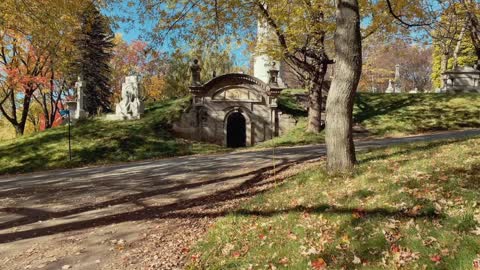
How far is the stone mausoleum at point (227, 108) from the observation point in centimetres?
2306

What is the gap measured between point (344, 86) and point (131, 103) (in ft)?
64.9

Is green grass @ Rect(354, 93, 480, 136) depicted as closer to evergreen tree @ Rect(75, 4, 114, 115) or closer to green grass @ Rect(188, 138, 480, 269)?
green grass @ Rect(188, 138, 480, 269)

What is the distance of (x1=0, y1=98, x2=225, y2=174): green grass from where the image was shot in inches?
739

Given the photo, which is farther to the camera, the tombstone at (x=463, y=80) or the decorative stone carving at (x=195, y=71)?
the tombstone at (x=463, y=80)

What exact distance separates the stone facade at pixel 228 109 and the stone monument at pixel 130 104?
3.57m

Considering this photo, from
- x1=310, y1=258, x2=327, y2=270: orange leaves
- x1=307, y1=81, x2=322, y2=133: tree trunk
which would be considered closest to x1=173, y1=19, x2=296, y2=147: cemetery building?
x1=307, y1=81, x2=322, y2=133: tree trunk

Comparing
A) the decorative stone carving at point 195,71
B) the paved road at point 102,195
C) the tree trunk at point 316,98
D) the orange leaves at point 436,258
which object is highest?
the decorative stone carving at point 195,71

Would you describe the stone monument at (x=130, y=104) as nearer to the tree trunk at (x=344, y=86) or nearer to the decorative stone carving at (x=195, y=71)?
the decorative stone carving at (x=195, y=71)

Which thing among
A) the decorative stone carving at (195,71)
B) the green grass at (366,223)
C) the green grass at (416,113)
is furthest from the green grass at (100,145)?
the green grass at (366,223)

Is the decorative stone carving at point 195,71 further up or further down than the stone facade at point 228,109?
further up

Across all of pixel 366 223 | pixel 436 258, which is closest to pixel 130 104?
pixel 366 223

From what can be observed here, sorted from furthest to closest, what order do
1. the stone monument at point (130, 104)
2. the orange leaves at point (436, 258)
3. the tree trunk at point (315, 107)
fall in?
1. the stone monument at point (130, 104)
2. the tree trunk at point (315, 107)
3. the orange leaves at point (436, 258)

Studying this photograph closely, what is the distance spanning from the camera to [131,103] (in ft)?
82.2

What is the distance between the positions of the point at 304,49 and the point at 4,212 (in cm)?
1380
